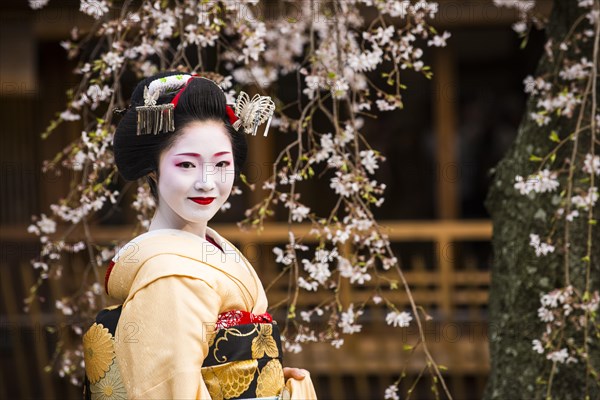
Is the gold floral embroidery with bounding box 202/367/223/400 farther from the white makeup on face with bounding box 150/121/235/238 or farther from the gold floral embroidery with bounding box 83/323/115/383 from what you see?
the white makeup on face with bounding box 150/121/235/238

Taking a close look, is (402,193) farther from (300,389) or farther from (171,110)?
(171,110)

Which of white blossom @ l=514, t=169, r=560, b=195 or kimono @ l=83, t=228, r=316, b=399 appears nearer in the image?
kimono @ l=83, t=228, r=316, b=399

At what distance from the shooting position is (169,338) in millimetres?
2459

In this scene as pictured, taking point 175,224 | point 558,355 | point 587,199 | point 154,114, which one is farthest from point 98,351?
point 587,199

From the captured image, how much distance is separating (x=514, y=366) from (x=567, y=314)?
0.54 meters

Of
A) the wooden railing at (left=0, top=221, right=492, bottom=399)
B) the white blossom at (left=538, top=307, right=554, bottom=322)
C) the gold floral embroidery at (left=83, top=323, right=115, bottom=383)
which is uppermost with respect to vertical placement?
the gold floral embroidery at (left=83, top=323, right=115, bottom=383)

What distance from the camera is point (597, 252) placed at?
410 cm

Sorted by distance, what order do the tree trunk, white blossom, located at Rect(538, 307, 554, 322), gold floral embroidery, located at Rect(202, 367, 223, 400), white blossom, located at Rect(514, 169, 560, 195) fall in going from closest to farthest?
gold floral embroidery, located at Rect(202, 367, 223, 400) → white blossom, located at Rect(514, 169, 560, 195) → white blossom, located at Rect(538, 307, 554, 322) → the tree trunk

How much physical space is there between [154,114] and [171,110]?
2.1 inches

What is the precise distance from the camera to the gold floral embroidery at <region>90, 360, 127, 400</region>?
2605mm

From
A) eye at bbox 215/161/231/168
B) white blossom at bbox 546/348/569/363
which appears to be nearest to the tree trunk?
white blossom at bbox 546/348/569/363

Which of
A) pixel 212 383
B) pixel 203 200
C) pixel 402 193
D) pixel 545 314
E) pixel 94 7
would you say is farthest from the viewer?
pixel 402 193

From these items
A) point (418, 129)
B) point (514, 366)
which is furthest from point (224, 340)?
point (418, 129)

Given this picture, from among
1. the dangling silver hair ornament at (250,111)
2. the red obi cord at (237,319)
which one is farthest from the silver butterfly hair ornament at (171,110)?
the red obi cord at (237,319)
